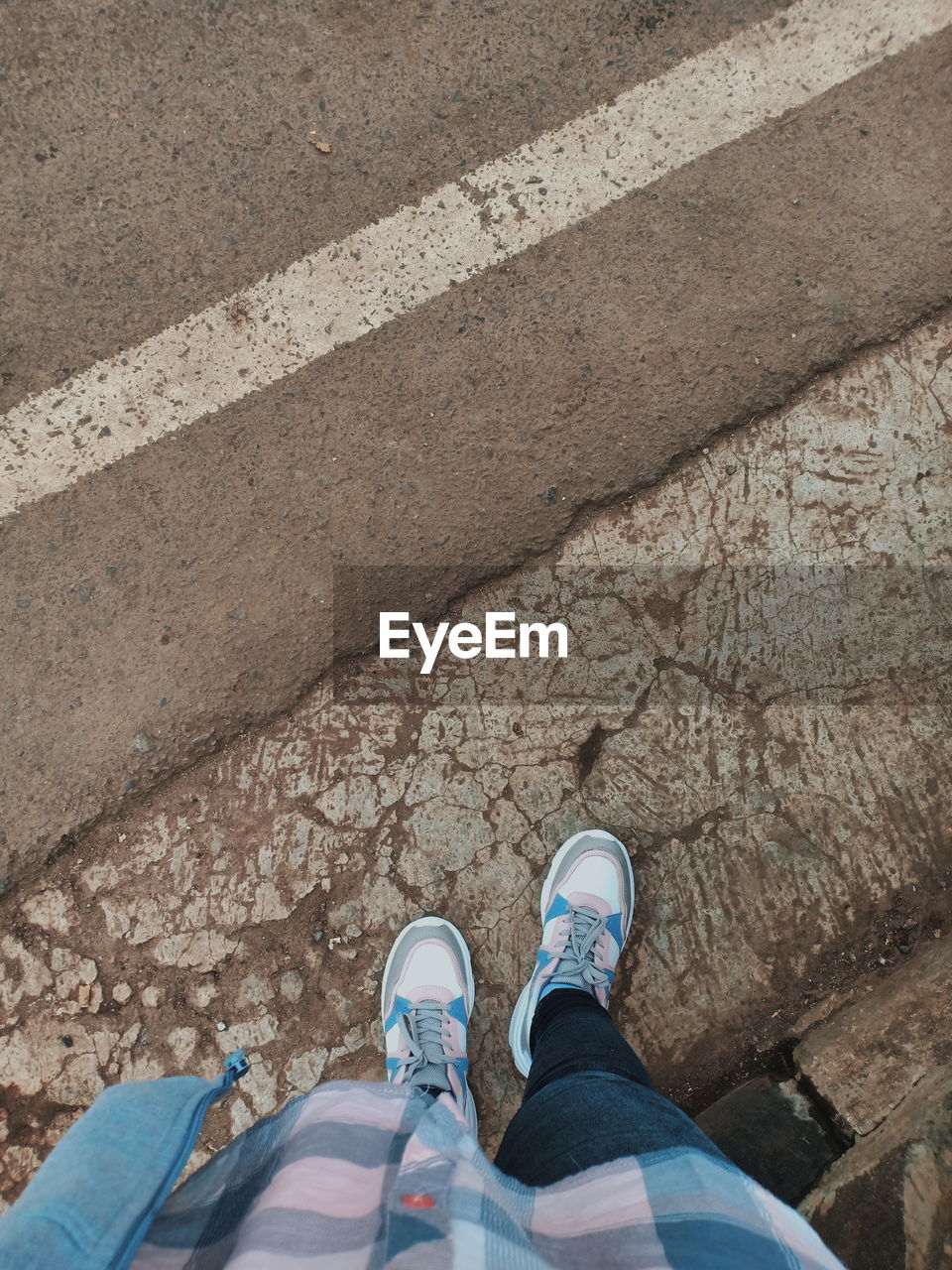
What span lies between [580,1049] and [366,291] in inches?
84.1

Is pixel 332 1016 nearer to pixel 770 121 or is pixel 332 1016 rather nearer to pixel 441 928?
pixel 441 928

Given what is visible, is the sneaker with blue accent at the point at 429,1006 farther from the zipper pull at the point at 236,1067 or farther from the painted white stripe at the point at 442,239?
Answer: the painted white stripe at the point at 442,239

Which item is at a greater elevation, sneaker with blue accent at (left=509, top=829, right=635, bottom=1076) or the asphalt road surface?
the asphalt road surface

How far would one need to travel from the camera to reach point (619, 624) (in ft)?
7.41

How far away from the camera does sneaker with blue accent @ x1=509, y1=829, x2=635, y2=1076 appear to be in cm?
209

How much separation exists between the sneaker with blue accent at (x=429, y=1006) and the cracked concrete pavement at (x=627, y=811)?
7 centimetres

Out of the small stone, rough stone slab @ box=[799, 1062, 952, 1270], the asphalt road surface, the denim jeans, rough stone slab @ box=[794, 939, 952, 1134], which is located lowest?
rough stone slab @ box=[799, 1062, 952, 1270]

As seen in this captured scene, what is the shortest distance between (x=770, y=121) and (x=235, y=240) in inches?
64.3

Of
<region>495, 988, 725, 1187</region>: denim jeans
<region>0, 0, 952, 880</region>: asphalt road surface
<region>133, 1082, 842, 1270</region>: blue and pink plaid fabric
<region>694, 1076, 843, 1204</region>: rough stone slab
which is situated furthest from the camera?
<region>0, 0, 952, 880</region>: asphalt road surface

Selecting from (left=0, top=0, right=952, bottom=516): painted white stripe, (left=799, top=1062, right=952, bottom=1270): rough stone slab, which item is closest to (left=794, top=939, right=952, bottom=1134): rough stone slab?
(left=799, top=1062, right=952, bottom=1270): rough stone slab

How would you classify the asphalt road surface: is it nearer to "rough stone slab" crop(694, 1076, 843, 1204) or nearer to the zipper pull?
the zipper pull

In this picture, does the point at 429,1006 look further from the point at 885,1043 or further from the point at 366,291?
the point at 366,291

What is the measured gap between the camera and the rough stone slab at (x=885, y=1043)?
6.27ft

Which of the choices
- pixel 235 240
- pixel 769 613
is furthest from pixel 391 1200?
pixel 235 240
